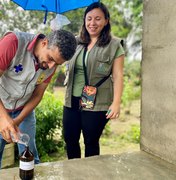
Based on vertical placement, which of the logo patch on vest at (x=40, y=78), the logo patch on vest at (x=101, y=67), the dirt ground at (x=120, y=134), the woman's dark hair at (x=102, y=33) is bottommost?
the dirt ground at (x=120, y=134)

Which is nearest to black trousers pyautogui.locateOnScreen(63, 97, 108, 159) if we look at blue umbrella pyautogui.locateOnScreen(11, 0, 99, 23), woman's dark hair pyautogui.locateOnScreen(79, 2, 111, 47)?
woman's dark hair pyautogui.locateOnScreen(79, 2, 111, 47)

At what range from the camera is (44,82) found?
7.55 feet

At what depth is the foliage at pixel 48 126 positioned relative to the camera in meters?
3.96

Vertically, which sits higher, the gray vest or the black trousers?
the gray vest

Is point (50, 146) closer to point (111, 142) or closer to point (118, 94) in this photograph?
point (111, 142)

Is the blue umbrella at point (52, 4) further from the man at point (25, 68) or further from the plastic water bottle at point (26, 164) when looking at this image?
the plastic water bottle at point (26, 164)

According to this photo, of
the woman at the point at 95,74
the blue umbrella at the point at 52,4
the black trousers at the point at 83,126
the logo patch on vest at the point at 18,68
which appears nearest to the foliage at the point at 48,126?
the black trousers at the point at 83,126

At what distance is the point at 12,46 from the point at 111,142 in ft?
11.4

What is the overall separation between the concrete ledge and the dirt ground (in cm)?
225

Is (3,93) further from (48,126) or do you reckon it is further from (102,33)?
(48,126)

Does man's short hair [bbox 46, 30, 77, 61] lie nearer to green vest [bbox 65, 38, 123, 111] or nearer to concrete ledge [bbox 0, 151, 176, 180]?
green vest [bbox 65, 38, 123, 111]

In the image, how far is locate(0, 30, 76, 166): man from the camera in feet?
6.24

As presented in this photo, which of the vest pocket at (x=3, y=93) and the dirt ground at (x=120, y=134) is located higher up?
the vest pocket at (x=3, y=93)

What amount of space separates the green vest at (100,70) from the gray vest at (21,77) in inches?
12.8
